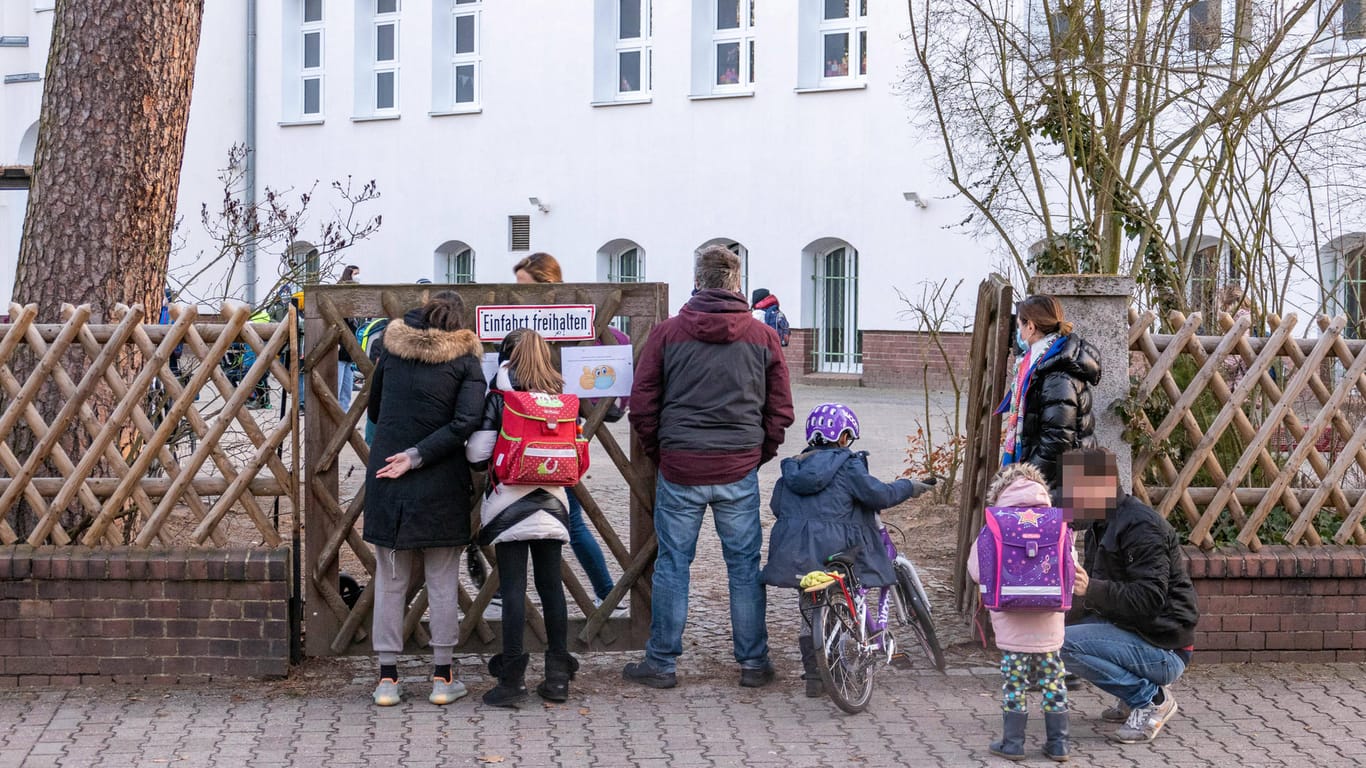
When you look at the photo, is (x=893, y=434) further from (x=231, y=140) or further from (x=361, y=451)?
(x=231, y=140)

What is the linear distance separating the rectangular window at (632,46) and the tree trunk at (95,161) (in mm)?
18160

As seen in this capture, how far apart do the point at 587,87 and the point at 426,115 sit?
3.26 meters

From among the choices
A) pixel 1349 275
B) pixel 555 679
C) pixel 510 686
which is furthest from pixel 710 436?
pixel 1349 275

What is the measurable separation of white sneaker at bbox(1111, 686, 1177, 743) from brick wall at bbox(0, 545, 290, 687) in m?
3.36

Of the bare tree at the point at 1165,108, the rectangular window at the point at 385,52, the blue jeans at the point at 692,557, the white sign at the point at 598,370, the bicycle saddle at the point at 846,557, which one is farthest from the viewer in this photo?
the rectangular window at the point at 385,52

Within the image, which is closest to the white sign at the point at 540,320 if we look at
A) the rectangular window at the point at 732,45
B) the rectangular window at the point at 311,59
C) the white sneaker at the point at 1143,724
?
the white sneaker at the point at 1143,724

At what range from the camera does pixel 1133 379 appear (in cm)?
679

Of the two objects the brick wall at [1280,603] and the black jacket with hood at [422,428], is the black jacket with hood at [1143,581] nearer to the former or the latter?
the brick wall at [1280,603]

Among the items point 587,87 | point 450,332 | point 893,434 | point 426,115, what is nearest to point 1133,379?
point 450,332

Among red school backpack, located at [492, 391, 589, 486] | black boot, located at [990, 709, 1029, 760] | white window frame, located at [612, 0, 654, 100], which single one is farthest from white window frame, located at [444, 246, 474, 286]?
black boot, located at [990, 709, 1029, 760]

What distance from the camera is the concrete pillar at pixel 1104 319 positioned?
661 cm

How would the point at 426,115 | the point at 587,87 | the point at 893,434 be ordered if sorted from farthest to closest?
1. the point at 426,115
2. the point at 587,87
3. the point at 893,434

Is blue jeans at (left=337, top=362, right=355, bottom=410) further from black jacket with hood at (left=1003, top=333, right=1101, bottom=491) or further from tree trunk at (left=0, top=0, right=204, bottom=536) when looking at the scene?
black jacket with hood at (left=1003, top=333, right=1101, bottom=491)

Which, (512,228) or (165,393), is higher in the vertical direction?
(512,228)
